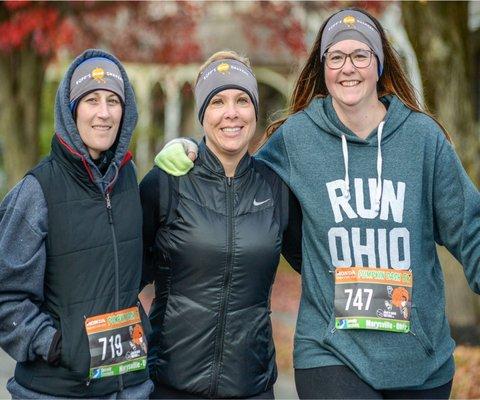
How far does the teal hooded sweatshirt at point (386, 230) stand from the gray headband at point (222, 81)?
0.39 meters

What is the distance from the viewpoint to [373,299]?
3.95m

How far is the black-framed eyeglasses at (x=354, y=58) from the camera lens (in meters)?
4.20

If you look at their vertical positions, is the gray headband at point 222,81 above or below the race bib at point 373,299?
above

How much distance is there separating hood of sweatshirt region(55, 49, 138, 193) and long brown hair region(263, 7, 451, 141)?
85 centimetres

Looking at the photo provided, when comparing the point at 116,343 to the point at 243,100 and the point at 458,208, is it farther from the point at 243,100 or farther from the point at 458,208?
the point at 458,208

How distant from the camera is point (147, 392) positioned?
3.97 meters

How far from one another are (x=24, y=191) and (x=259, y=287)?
1.10 metres

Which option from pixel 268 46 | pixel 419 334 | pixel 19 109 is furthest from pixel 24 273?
Result: pixel 268 46

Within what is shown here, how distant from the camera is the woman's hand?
4.21 meters

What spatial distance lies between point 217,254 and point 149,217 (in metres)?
0.37

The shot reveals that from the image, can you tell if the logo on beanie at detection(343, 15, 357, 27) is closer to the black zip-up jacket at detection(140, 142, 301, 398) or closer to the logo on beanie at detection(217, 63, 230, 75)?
the logo on beanie at detection(217, 63, 230, 75)

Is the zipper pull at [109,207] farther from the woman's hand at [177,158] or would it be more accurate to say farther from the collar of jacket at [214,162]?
the collar of jacket at [214,162]

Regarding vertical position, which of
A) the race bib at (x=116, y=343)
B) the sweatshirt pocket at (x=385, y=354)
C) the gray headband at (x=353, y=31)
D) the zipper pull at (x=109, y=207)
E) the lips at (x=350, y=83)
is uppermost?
the gray headband at (x=353, y=31)

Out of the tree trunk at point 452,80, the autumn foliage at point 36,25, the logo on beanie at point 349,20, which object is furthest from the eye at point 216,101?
the autumn foliage at point 36,25
